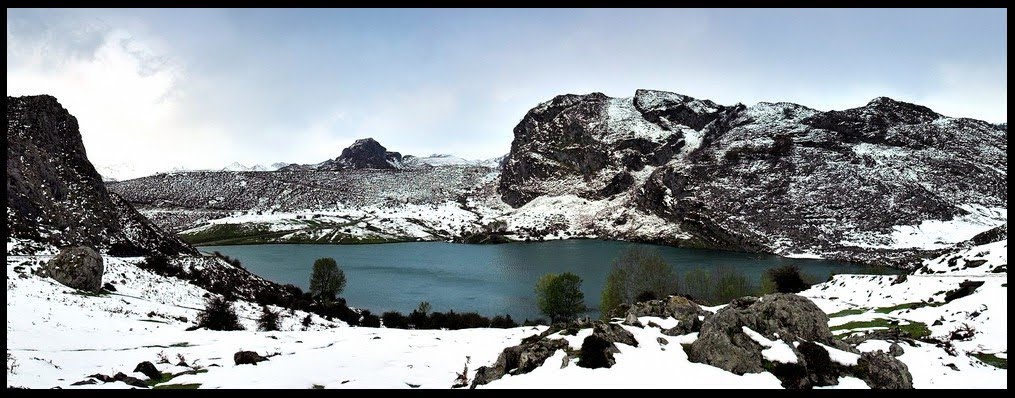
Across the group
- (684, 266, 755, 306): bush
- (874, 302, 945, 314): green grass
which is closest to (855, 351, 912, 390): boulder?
(874, 302, 945, 314): green grass

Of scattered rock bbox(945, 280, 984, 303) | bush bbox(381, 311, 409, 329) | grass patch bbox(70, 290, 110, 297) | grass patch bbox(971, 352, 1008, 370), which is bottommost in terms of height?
bush bbox(381, 311, 409, 329)

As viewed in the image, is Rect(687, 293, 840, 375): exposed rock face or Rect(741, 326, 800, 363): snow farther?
Rect(741, 326, 800, 363): snow

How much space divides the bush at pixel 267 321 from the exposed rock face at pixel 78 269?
35.3 ft

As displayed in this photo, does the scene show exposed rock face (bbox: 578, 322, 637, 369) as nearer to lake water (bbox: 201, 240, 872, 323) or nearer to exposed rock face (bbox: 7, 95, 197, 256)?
exposed rock face (bbox: 7, 95, 197, 256)

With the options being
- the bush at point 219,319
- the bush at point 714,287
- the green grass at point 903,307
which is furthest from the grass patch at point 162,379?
the bush at point 714,287

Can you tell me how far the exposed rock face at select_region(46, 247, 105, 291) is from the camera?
32844 mm

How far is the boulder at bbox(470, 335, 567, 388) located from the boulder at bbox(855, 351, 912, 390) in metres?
8.29

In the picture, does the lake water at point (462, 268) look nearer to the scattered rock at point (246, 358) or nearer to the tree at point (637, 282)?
the tree at point (637, 282)

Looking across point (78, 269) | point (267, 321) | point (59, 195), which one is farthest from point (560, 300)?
point (59, 195)

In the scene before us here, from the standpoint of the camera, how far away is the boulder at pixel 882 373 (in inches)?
523

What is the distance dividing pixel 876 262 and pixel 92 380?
6304 inches

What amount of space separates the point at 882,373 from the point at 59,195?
234 feet
